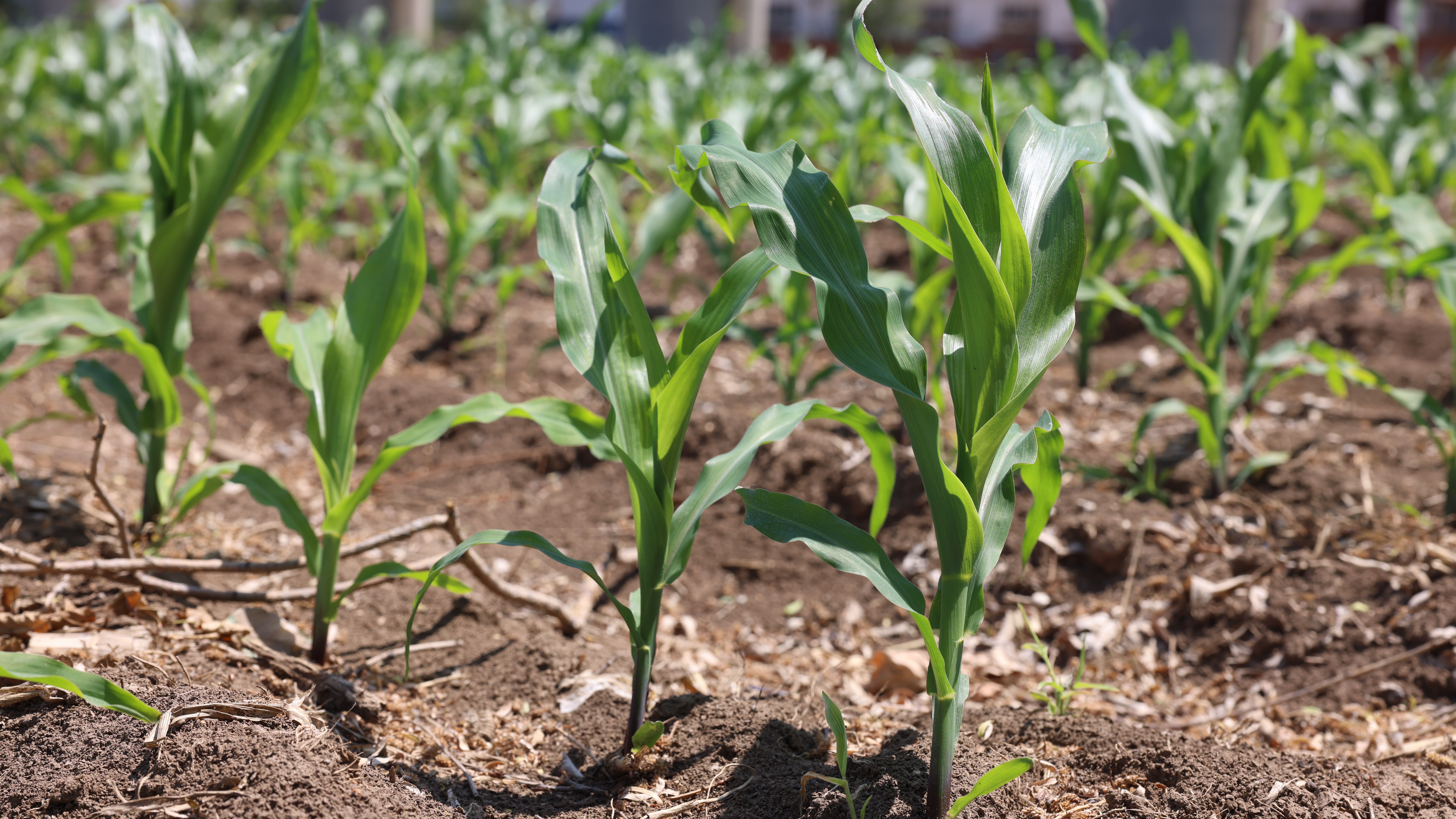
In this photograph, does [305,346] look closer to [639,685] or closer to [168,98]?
[168,98]

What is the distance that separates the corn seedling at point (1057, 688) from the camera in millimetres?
1422

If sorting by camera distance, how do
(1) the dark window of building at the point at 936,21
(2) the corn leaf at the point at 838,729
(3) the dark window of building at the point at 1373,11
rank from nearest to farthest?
(2) the corn leaf at the point at 838,729 < (3) the dark window of building at the point at 1373,11 < (1) the dark window of building at the point at 936,21

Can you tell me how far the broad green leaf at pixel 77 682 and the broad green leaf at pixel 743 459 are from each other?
0.66 meters

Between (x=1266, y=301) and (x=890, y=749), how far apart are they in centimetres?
315

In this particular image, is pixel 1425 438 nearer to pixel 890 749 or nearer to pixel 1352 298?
pixel 1352 298

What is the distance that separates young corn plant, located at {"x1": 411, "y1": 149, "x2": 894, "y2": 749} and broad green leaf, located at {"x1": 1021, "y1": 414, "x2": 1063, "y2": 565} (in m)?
0.20

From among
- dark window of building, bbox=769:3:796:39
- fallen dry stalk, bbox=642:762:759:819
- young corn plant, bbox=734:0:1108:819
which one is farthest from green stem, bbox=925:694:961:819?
dark window of building, bbox=769:3:796:39

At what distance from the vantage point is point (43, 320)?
5.64 ft

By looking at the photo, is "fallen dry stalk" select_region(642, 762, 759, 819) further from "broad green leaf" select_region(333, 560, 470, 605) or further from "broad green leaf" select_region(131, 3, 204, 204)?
"broad green leaf" select_region(131, 3, 204, 204)

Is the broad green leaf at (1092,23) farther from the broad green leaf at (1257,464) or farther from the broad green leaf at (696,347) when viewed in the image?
the broad green leaf at (696,347)

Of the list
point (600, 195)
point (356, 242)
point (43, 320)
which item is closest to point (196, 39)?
point (356, 242)

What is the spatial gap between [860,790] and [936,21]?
4759 centimetres

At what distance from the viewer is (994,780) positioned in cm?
115

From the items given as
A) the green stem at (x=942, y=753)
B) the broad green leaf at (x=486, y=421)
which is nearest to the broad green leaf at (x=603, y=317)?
the broad green leaf at (x=486, y=421)
